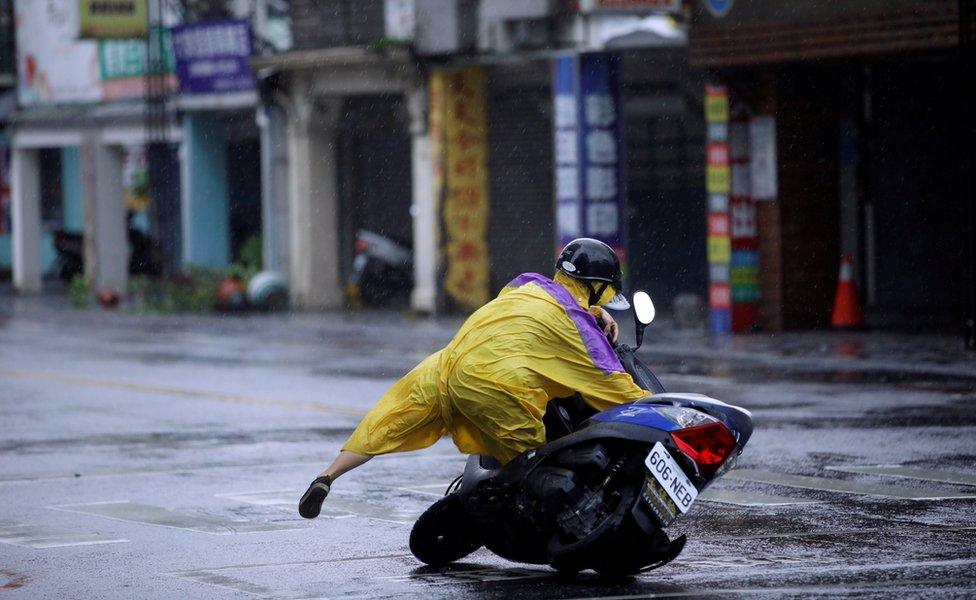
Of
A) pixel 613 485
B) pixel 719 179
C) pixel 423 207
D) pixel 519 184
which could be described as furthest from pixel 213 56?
pixel 613 485

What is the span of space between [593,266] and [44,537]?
3316 millimetres

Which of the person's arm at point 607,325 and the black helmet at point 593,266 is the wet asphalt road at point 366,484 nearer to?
the person's arm at point 607,325

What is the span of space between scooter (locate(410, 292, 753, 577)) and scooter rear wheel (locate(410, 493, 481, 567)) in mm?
232

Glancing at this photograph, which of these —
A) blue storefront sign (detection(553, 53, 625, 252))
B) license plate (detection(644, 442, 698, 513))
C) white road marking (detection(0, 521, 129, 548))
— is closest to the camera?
license plate (detection(644, 442, 698, 513))

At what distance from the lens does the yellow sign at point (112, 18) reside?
113 feet

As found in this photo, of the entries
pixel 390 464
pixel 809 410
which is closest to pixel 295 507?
pixel 390 464

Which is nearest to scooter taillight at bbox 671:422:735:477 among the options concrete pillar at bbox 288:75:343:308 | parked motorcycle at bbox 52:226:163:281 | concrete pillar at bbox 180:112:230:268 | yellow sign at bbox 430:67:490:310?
yellow sign at bbox 430:67:490:310

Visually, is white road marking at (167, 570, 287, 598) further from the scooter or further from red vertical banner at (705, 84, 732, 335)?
red vertical banner at (705, 84, 732, 335)

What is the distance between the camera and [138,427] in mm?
15172

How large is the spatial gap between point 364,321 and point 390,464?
1663cm

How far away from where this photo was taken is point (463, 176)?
Answer: 30.4 meters

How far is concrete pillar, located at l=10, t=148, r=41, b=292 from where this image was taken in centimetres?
4100

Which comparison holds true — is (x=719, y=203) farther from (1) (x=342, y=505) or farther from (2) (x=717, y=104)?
(1) (x=342, y=505)

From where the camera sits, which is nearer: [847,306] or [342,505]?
[342,505]
